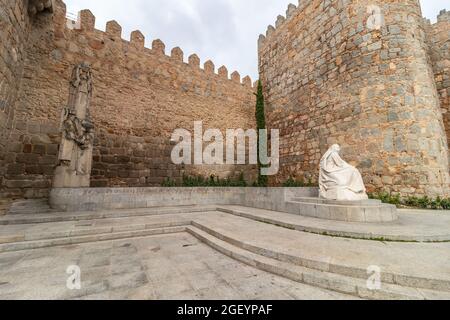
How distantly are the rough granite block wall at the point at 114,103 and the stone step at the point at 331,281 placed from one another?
851 cm

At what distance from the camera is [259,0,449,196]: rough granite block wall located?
6.49m

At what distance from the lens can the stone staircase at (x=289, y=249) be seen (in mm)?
1813

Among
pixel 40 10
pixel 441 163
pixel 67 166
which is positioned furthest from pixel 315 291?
pixel 40 10

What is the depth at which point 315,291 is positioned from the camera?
189 centimetres

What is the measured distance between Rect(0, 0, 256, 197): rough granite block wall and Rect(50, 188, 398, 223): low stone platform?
3053mm

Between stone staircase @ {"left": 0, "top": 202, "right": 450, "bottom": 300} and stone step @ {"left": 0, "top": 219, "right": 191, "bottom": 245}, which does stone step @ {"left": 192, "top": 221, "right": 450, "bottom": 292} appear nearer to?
stone staircase @ {"left": 0, "top": 202, "right": 450, "bottom": 300}

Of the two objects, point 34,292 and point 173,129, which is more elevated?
point 173,129

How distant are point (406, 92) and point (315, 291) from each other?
796 cm

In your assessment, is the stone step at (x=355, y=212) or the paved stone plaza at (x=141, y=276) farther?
the stone step at (x=355, y=212)

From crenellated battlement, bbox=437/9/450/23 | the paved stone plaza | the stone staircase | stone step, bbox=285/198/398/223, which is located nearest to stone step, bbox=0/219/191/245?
the stone staircase

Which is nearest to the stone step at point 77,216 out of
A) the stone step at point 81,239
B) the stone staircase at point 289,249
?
the stone staircase at point 289,249

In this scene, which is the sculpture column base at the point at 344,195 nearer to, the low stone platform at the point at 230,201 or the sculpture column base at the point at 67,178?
the low stone platform at the point at 230,201

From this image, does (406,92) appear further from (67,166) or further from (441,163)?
(67,166)

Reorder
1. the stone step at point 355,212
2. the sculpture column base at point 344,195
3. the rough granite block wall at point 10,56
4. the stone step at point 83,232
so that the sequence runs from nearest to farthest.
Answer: the stone step at point 83,232, the stone step at point 355,212, the sculpture column base at point 344,195, the rough granite block wall at point 10,56
